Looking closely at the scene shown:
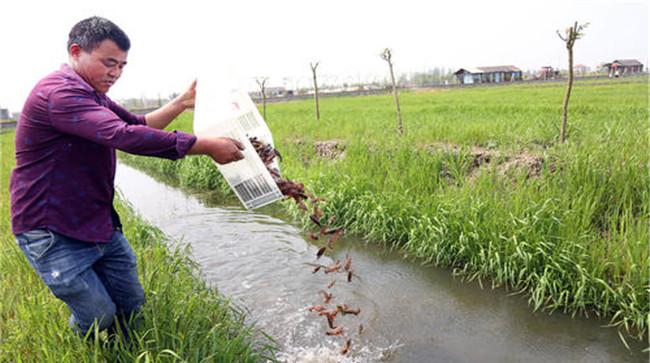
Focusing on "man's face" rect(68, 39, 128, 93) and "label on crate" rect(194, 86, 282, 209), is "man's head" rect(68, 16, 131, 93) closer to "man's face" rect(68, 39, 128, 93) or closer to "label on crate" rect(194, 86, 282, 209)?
"man's face" rect(68, 39, 128, 93)

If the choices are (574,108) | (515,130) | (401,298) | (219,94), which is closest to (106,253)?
(219,94)

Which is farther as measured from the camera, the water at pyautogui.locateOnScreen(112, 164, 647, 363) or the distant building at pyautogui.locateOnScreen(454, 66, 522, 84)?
the distant building at pyautogui.locateOnScreen(454, 66, 522, 84)

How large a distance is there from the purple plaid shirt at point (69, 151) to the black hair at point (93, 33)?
13 centimetres

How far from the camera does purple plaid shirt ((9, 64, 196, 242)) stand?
1.58m

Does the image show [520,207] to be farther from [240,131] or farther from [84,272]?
[84,272]

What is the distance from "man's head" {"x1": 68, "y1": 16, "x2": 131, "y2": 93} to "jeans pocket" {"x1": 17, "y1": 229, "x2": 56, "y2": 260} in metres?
0.66

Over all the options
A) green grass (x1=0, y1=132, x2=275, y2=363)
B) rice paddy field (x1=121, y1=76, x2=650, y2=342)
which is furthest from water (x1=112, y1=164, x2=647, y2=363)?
green grass (x1=0, y1=132, x2=275, y2=363)

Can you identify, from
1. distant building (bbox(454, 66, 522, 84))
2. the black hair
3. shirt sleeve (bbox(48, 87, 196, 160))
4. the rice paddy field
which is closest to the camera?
shirt sleeve (bbox(48, 87, 196, 160))

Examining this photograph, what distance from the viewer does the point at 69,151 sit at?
173 centimetres

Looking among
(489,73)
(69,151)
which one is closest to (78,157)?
(69,151)

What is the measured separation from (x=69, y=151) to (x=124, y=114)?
0.59 meters

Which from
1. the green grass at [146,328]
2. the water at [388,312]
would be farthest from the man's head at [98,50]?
the water at [388,312]

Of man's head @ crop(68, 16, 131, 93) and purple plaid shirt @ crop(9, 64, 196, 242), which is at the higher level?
man's head @ crop(68, 16, 131, 93)

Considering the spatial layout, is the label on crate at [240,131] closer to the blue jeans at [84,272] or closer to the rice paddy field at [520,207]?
the blue jeans at [84,272]
